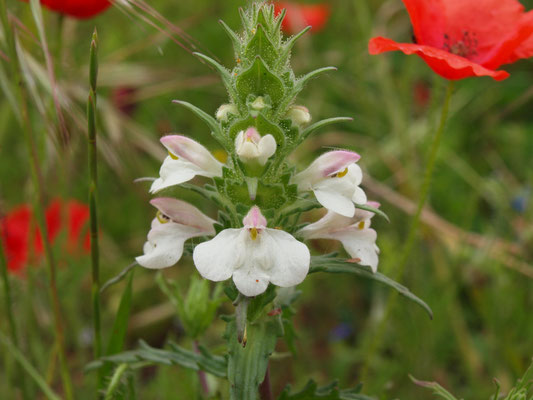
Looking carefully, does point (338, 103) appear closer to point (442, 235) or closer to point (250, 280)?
point (442, 235)

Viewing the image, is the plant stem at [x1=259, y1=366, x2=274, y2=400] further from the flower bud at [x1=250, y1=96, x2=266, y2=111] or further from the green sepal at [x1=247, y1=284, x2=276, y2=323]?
the flower bud at [x1=250, y1=96, x2=266, y2=111]

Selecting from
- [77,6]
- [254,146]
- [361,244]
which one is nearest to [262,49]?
[254,146]

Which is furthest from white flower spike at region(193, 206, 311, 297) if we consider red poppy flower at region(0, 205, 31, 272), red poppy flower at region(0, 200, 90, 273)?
red poppy flower at region(0, 205, 31, 272)

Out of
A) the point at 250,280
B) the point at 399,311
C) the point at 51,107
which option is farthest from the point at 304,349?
the point at 250,280

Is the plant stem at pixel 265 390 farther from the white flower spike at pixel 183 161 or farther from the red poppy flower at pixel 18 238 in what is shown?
the red poppy flower at pixel 18 238

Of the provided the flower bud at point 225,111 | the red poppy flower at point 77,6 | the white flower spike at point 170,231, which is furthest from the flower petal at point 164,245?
the red poppy flower at point 77,6

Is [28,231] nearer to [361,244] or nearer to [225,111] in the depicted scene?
[225,111]
